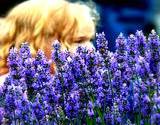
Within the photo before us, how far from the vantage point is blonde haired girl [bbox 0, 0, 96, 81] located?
5.11m

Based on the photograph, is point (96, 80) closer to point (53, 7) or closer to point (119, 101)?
point (119, 101)

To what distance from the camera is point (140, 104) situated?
3.17m

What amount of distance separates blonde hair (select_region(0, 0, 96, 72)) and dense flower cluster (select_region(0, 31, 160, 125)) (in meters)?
1.41

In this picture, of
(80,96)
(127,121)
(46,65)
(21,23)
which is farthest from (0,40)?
(127,121)

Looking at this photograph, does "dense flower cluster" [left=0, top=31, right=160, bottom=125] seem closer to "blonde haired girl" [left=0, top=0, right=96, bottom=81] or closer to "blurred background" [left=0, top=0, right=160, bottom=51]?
"blonde haired girl" [left=0, top=0, right=96, bottom=81]

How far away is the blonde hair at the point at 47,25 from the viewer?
511 centimetres

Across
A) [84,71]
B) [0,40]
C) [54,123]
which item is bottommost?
[54,123]

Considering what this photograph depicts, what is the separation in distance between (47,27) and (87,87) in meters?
1.79

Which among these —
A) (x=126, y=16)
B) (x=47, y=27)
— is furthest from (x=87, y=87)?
(x=126, y=16)

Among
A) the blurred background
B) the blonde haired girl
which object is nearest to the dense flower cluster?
the blonde haired girl

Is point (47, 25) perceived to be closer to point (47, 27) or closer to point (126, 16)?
point (47, 27)

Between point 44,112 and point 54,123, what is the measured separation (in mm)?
110

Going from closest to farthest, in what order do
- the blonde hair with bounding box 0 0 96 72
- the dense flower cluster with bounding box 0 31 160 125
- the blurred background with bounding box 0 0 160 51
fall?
the dense flower cluster with bounding box 0 31 160 125
the blonde hair with bounding box 0 0 96 72
the blurred background with bounding box 0 0 160 51

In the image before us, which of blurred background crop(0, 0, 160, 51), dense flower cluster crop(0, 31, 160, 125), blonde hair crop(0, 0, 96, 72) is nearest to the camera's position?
dense flower cluster crop(0, 31, 160, 125)
